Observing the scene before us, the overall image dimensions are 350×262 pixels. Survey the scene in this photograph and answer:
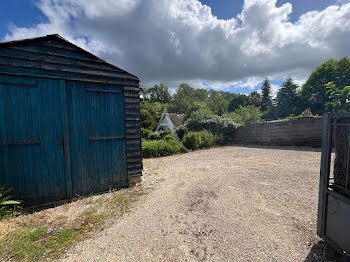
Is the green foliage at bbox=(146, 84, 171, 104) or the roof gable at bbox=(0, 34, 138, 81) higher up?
the green foliage at bbox=(146, 84, 171, 104)

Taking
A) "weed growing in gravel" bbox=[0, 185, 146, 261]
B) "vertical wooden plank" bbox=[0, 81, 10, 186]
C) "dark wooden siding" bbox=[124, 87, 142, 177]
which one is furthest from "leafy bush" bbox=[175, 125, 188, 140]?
"vertical wooden plank" bbox=[0, 81, 10, 186]

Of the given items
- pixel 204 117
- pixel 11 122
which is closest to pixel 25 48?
pixel 11 122

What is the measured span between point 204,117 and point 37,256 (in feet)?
37.4

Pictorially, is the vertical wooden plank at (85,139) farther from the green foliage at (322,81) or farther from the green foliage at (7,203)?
the green foliage at (322,81)

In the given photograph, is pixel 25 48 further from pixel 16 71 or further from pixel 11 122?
pixel 11 122

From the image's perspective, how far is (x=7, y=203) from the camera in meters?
2.62

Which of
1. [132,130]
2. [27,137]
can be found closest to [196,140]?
[132,130]

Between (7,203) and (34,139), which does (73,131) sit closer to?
(34,139)

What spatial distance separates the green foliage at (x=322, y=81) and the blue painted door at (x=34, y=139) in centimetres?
3135

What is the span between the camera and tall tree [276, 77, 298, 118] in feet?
87.6

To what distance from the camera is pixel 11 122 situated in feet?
9.27

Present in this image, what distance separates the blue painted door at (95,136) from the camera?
3373 millimetres

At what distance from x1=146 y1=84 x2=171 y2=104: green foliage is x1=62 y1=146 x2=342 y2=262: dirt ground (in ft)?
103

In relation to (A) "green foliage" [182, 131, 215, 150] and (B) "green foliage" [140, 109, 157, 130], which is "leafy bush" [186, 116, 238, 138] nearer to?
(A) "green foliage" [182, 131, 215, 150]
